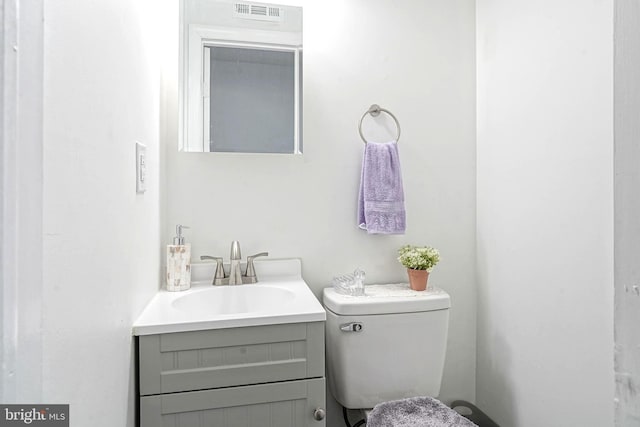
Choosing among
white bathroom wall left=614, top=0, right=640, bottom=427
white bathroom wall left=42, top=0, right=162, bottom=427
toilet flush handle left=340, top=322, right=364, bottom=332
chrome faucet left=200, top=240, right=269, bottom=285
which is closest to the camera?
white bathroom wall left=614, top=0, right=640, bottom=427

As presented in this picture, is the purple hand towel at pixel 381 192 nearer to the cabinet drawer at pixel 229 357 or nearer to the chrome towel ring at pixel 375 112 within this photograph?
the chrome towel ring at pixel 375 112

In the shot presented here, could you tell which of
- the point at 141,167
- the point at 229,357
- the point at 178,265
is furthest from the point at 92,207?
the point at 178,265

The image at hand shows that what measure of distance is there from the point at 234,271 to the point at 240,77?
0.75 metres

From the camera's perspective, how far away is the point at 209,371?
0.99m

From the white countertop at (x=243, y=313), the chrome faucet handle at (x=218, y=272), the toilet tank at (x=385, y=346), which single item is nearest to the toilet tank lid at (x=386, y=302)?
the toilet tank at (x=385, y=346)

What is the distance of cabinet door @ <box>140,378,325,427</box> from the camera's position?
3.17ft

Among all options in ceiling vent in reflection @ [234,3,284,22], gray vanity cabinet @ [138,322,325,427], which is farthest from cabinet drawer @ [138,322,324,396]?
ceiling vent in reflection @ [234,3,284,22]

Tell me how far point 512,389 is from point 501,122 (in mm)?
1043

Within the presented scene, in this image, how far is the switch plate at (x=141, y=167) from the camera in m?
1.00

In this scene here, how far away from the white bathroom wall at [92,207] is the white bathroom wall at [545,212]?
1261 mm

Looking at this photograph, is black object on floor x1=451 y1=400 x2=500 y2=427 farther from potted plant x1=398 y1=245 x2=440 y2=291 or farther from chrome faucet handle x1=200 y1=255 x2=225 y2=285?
chrome faucet handle x1=200 y1=255 x2=225 y2=285

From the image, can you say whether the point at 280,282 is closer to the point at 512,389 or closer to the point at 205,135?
the point at 205,135

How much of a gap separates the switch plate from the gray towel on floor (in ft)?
3.21

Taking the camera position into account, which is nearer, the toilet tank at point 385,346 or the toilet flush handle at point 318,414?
the toilet flush handle at point 318,414
